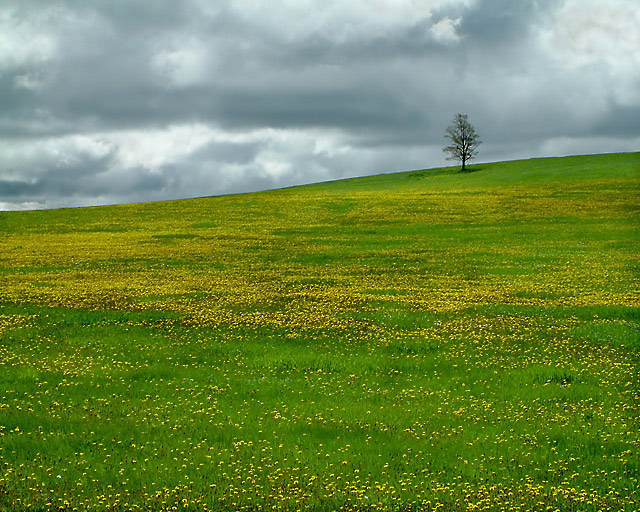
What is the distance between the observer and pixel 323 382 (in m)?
14.8

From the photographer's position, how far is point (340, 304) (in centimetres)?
2394

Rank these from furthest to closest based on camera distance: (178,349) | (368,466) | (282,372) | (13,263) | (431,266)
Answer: (13,263), (431,266), (178,349), (282,372), (368,466)

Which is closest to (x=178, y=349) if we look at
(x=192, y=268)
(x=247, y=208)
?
(x=192, y=268)

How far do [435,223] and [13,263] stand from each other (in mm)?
35065

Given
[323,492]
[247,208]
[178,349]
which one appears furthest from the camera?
[247,208]

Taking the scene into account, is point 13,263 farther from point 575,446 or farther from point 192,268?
point 575,446

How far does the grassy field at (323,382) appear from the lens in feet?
32.0

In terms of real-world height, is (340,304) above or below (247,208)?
below

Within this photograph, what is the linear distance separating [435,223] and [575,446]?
44.6m

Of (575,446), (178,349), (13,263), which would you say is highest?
(13,263)

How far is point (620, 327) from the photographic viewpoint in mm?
19625

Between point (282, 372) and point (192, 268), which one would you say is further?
point (192, 268)

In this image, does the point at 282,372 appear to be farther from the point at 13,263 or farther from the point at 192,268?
the point at 13,263

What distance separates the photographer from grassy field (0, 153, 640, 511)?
9758 mm
